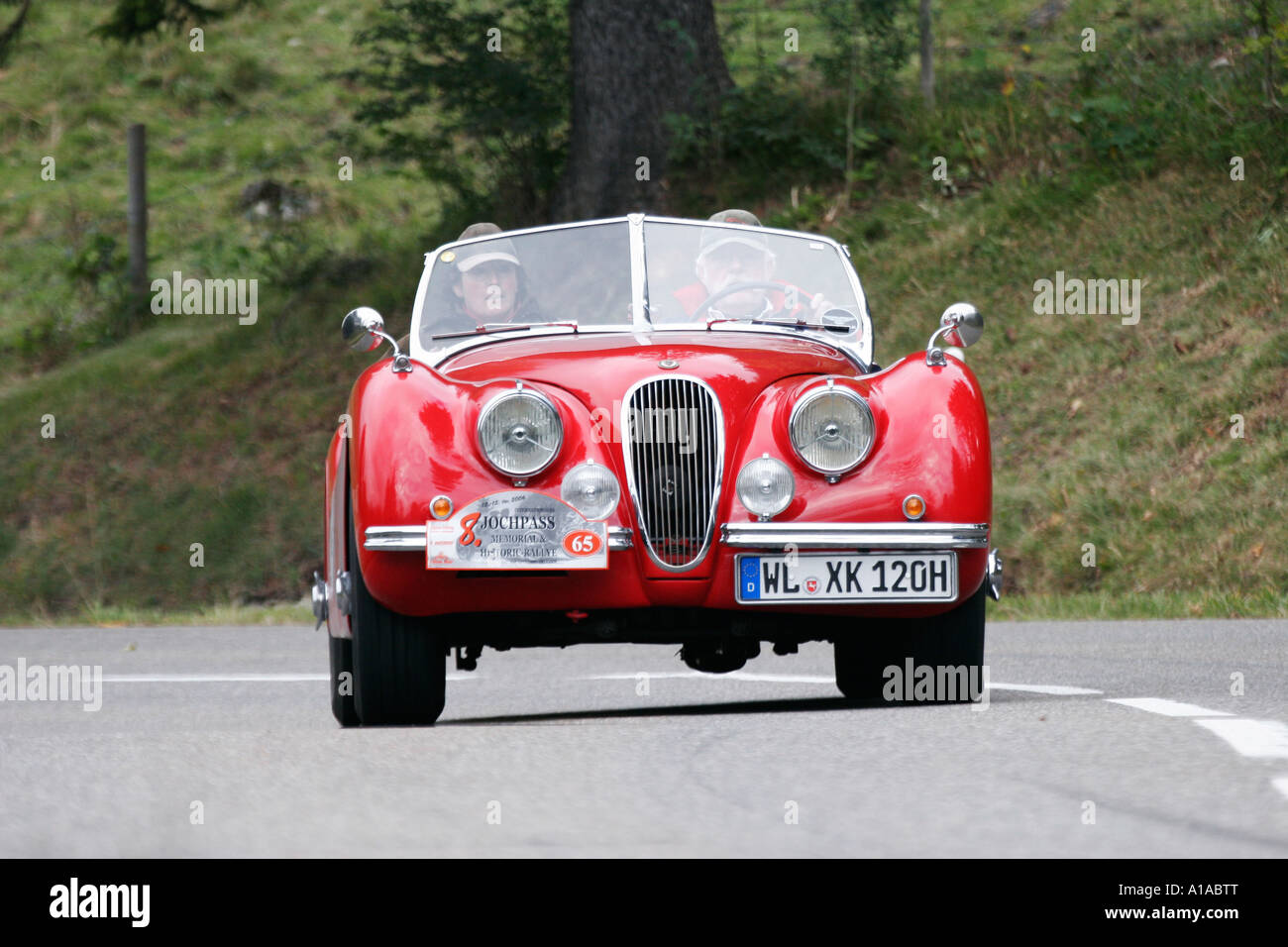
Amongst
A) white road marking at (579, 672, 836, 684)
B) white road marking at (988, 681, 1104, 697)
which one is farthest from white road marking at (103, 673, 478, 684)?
white road marking at (988, 681, 1104, 697)

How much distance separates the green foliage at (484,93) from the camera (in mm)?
20109

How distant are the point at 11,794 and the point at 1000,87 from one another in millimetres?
16537

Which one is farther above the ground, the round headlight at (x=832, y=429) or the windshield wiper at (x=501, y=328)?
the windshield wiper at (x=501, y=328)

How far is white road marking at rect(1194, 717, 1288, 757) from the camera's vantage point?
488cm

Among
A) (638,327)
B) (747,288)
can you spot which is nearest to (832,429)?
(638,327)

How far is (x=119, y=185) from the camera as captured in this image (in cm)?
3131

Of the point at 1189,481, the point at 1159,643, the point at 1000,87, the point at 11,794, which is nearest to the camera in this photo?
the point at 11,794

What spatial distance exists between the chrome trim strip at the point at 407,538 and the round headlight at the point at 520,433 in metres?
0.29

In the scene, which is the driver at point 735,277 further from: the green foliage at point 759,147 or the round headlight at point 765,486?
the green foliage at point 759,147

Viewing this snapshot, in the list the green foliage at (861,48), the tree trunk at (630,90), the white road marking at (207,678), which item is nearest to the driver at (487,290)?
the white road marking at (207,678)

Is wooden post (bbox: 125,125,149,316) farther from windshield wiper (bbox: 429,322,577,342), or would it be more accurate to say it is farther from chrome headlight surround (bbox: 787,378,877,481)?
chrome headlight surround (bbox: 787,378,877,481)

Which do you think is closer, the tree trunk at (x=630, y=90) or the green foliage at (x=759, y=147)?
the tree trunk at (x=630, y=90)

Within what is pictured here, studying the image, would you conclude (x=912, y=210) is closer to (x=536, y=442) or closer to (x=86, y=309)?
(x=86, y=309)
